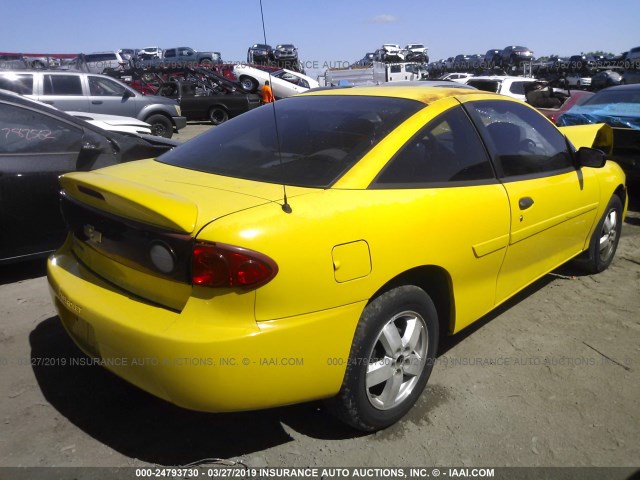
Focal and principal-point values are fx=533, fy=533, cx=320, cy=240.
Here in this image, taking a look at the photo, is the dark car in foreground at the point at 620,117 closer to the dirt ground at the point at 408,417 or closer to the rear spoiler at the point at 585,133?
the rear spoiler at the point at 585,133

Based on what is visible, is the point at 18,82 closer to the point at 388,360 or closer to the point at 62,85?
the point at 62,85

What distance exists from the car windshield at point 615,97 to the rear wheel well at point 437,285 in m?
5.80

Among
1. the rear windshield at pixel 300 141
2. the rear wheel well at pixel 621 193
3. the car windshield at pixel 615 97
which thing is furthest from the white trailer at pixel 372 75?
the rear windshield at pixel 300 141

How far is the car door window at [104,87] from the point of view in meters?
11.5

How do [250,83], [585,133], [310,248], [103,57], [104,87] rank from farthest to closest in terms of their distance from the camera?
1. [103,57]
2. [250,83]
3. [104,87]
4. [585,133]
5. [310,248]

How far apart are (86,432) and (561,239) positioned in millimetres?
3076

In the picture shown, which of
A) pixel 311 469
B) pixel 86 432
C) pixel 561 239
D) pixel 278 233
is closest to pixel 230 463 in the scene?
pixel 311 469

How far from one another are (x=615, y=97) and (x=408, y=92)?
5790 millimetres

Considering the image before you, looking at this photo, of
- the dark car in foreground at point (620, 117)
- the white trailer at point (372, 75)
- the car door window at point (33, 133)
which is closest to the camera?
the car door window at point (33, 133)

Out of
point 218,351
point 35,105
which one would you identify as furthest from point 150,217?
point 35,105

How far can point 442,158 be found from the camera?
2.76 m

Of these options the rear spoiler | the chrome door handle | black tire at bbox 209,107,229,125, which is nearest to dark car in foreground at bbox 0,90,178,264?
the chrome door handle

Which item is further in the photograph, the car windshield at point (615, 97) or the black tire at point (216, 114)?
the black tire at point (216, 114)

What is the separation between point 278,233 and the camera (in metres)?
2.01
